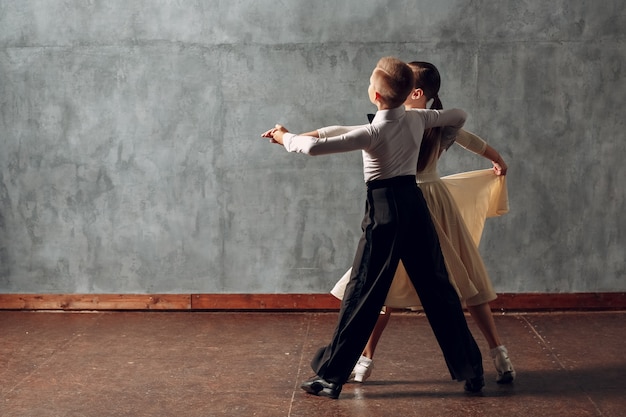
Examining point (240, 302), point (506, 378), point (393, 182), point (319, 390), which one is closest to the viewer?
point (393, 182)

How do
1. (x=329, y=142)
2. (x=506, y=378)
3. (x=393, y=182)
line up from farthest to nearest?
1. (x=506, y=378)
2. (x=393, y=182)
3. (x=329, y=142)

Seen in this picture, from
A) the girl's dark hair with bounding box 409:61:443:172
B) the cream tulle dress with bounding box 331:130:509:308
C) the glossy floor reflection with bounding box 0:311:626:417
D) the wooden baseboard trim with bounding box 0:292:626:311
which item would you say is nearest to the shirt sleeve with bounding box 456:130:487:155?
the cream tulle dress with bounding box 331:130:509:308

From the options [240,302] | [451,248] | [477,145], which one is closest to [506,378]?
[451,248]

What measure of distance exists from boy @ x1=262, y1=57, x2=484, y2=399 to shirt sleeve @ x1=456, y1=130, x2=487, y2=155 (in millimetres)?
205

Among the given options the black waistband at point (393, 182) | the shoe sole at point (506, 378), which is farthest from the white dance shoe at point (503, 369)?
the black waistband at point (393, 182)

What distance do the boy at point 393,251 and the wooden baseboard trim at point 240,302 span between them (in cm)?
154

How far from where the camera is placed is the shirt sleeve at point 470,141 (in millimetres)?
4159

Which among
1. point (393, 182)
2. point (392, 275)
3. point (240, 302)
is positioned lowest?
point (240, 302)

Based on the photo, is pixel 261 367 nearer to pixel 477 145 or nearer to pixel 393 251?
pixel 393 251

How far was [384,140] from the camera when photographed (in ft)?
12.5

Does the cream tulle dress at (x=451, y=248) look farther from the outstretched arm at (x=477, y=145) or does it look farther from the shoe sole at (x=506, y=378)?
the shoe sole at (x=506, y=378)

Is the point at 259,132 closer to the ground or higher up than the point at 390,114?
closer to the ground

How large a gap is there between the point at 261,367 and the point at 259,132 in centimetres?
153

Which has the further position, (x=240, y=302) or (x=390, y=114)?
(x=240, y=302)
